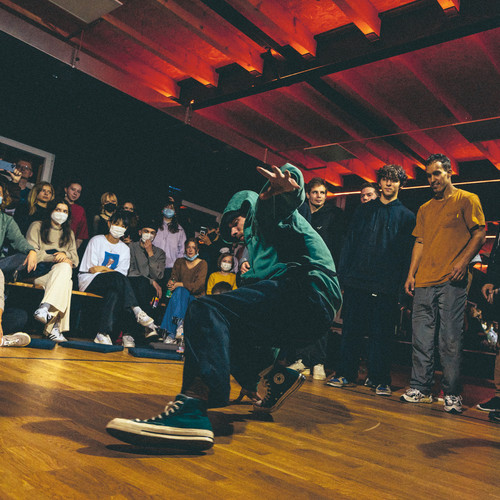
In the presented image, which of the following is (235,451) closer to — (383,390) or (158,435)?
(158,435)

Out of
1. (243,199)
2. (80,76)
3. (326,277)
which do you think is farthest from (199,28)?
→ (326,277)

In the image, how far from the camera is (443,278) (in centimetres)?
277

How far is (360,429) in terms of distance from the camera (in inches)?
66.8

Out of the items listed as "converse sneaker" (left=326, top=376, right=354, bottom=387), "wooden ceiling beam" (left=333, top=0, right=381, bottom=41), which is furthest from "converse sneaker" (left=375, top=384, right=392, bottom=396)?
"wooden ceiling beam" (left=333, top=0, right=381, bottom=41)

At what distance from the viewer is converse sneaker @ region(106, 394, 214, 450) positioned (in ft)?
3.46

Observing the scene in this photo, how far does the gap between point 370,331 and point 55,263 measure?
9.65 feet

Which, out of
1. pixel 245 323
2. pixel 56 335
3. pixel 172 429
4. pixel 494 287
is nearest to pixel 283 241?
pixel 245 323

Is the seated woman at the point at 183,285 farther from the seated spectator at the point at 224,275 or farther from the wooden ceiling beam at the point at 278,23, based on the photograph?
the wooden ceiling beam at the point at 278,23

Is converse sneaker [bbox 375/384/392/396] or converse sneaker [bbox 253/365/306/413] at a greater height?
converse sneaker [bbox 253/365/306/413]

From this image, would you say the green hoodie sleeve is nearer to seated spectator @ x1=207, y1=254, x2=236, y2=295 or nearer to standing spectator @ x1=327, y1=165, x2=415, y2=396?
standing spectator @ x1=327, y1=165, x2=415, y2=396

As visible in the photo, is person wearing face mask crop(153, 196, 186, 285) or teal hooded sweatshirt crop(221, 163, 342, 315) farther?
Answer: person wearing face mask crop(153, 196, 186, 285)

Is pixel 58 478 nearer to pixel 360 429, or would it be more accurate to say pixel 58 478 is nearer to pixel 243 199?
pixel 243 199

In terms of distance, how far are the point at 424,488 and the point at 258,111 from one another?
Result: 5.58 meters

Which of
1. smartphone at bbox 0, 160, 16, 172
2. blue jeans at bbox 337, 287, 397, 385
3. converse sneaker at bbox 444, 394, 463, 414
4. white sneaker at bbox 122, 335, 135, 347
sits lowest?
white sneaker at bbox 122, 335, 135, 347
